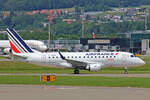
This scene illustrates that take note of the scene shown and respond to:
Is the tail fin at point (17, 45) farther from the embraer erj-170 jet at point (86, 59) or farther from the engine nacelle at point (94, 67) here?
the engine nacelle at point (94, 67)

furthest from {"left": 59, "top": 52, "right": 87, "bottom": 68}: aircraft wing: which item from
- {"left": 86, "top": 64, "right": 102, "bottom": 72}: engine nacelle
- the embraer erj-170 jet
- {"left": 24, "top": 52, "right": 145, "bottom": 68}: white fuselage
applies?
{"left": 86, "top": 64, "right": 102, "bottom": 72}: engine nacelle

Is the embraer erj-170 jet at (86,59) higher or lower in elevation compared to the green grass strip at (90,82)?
higher

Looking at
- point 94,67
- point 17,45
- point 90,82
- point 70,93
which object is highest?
point 17,45

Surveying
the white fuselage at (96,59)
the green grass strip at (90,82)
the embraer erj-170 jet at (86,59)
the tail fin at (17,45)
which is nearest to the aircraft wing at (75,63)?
the embraer erj-170 jet at (86,59)

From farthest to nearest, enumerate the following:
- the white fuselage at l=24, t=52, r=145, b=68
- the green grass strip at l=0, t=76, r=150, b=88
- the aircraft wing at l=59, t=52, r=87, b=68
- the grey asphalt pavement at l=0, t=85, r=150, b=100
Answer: the white fuselage at l=24, t=52, r=145, b=68, the aircraft wing at l=59, t=52, r=87, b=68, the green grass strip at l=0, t=76, r=150, b=88, the grey asphalt pavement at l=0, t=85, r=150, b=100

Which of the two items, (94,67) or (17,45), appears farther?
(17,45)

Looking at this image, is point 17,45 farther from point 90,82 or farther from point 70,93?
point 70,93

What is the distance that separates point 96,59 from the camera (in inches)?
2795

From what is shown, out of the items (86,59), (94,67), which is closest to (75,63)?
(86,59)

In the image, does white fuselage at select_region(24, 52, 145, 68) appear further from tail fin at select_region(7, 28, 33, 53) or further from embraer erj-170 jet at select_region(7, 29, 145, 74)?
tail fin at select_region(7, 28, 33, 53)

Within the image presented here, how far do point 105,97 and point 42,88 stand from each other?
8.57 metres

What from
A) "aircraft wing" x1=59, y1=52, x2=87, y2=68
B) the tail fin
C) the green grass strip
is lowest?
the green grass strip

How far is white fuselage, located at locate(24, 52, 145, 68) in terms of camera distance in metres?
70.9

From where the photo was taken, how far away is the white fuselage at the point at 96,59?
7094cm
